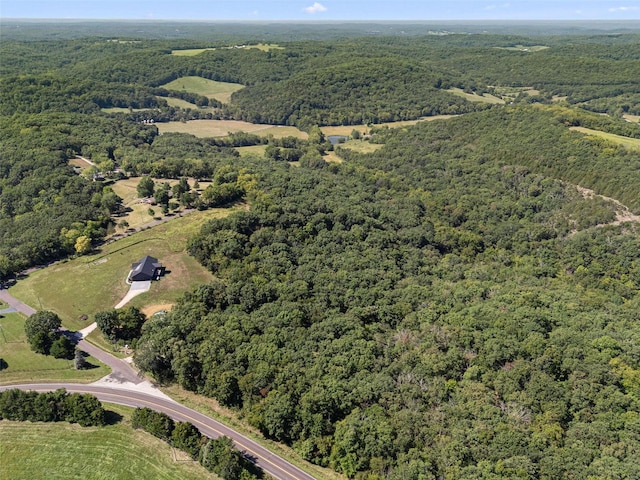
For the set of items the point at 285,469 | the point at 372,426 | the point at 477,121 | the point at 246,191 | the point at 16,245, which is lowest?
the point at 285,469

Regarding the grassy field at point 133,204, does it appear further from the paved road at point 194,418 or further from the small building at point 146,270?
the paved road at point 194,418

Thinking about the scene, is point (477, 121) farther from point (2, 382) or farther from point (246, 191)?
point (2, 382)

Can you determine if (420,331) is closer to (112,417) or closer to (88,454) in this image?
(112,417)

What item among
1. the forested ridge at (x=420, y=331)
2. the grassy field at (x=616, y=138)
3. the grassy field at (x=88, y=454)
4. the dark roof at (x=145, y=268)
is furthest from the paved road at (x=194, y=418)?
the grassy field at (x=616, y=138)

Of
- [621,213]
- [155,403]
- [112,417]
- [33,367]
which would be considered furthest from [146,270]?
[621,213]

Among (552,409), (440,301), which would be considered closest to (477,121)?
(440,301)

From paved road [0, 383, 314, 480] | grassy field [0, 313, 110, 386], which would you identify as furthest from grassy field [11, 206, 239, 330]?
paved road [0, 383, 314, 480]
